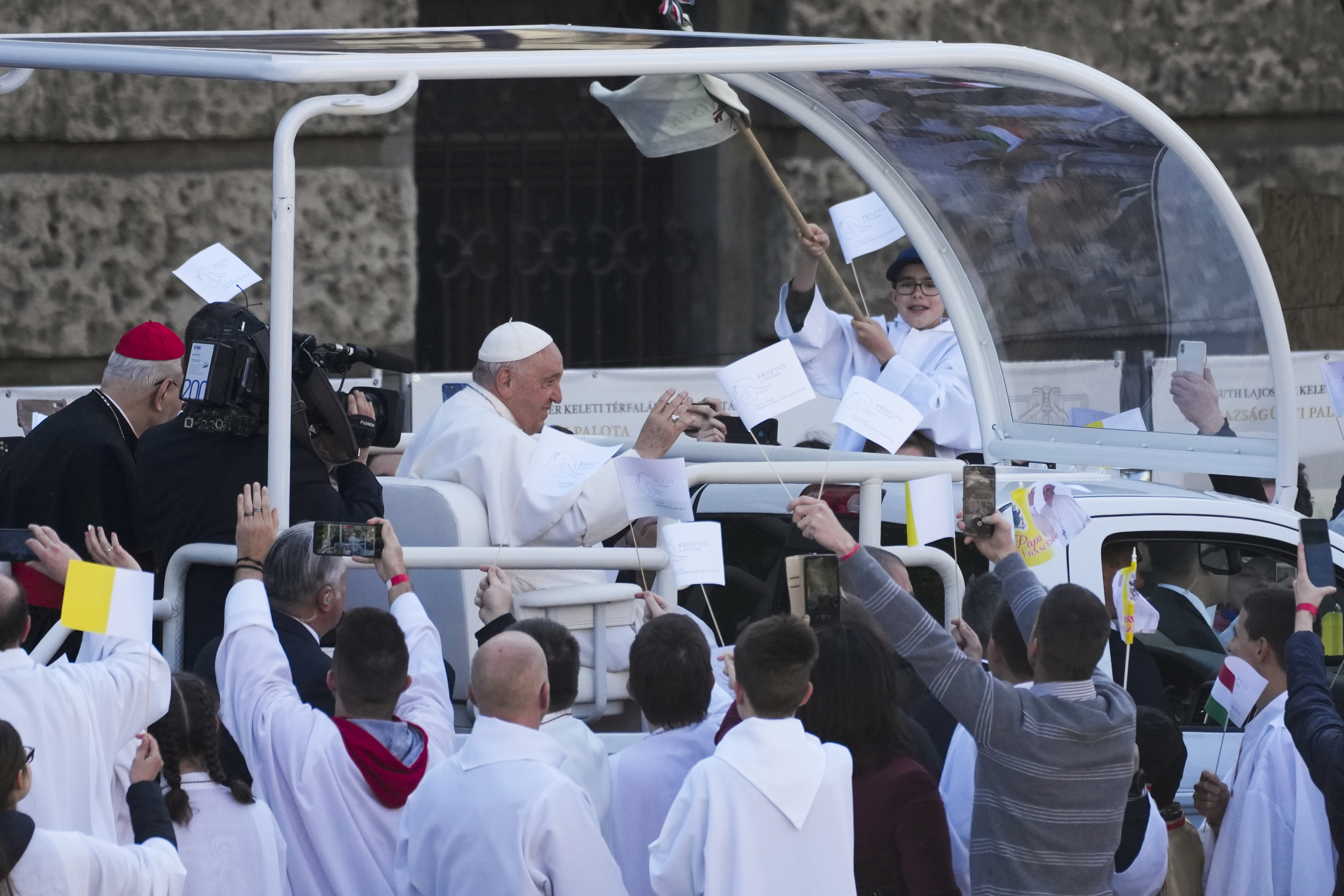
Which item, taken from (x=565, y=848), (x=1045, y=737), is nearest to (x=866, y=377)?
(x=1045, y=737)

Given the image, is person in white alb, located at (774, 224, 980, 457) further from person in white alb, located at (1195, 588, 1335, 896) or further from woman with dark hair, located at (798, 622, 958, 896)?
woman with dark hair, located at (798, 622, 958, 896)

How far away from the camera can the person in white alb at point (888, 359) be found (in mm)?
5738

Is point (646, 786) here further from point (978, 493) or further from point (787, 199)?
point (787, 199)

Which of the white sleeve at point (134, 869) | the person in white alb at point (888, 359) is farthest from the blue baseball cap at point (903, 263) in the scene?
the white sleeve at point (134, 869)

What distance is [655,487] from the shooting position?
4.08m

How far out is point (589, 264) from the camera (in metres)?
8.42

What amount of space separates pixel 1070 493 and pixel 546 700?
5.87 ft

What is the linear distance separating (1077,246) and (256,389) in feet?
7.72

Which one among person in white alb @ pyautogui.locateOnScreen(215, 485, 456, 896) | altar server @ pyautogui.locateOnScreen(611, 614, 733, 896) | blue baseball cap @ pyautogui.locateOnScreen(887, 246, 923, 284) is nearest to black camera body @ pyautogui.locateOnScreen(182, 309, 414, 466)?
person in white alb @ pyautogui.locateOnScreen(215, 485, 456, 896)

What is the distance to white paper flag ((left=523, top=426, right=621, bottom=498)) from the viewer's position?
4293 millimetres

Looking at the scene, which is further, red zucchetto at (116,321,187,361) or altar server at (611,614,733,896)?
red zucchetto at (116,321,187,361)

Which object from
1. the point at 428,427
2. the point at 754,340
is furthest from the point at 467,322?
the point at 428,427

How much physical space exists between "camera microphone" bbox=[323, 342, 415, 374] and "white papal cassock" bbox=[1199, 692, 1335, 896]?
6.91 feet

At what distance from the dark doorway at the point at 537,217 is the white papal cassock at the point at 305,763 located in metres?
4.68
